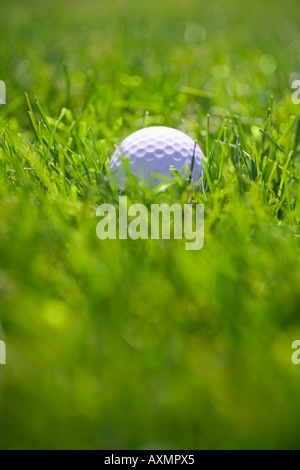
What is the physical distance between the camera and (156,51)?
13.4 ft

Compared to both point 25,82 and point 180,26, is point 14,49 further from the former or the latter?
point 180,26

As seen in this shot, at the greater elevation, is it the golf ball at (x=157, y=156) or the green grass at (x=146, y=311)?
the golf ball at (x=157, y=156)

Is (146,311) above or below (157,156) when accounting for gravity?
below

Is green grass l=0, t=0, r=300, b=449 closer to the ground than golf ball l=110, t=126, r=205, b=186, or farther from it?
closer to the ground

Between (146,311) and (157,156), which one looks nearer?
(146,311)

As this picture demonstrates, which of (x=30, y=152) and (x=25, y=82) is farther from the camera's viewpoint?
(x=25, y=82)

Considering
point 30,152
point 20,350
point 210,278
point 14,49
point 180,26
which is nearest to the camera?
point 20,350

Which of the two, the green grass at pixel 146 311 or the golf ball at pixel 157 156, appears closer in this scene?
the green grass at pixel 146 311

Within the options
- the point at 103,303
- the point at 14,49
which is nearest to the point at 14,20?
the point at 14,49

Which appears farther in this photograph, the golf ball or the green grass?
the golf ball

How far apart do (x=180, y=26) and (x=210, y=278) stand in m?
5.32

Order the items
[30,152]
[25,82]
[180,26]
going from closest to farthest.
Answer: [30,152], [25,82], [180,26]
